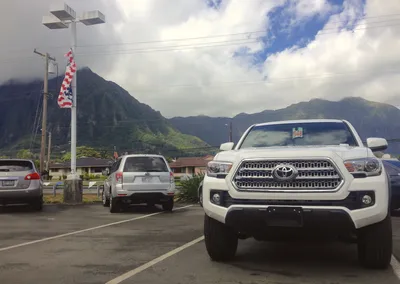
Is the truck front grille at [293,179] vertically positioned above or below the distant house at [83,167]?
above

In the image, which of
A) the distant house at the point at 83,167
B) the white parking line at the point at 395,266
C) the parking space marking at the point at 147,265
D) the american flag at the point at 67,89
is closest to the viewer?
the parking space marking at the point at 147,265

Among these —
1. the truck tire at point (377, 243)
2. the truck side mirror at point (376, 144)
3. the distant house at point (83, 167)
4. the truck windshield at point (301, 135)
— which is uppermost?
the truck windshield at point (301, 135)

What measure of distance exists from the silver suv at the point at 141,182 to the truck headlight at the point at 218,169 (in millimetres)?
6745

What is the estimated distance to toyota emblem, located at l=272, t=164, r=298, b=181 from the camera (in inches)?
200

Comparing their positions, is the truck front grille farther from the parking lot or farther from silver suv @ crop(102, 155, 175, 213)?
silver suv @ crop(102, 155, 175, 213)

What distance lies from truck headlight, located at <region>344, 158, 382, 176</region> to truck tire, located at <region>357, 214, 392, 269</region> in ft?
1.79

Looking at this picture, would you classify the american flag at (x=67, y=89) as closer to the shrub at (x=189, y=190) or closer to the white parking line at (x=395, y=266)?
the shrub at (x=189, y=190)

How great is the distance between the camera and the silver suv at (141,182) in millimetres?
12266

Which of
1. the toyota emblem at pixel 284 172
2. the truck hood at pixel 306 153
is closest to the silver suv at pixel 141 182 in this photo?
the truck hood at pixel 306 153

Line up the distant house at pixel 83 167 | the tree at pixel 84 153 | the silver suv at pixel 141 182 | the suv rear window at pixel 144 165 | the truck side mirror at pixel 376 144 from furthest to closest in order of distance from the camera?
the tree at pixel 84 153
the distant house at pixel 83 167
the suv rear window at pixel 144 165
the silver suv at pixel 141 182
the truck side mirror at pixel 376 144

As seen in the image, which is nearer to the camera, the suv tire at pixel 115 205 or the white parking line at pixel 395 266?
the white parking line at pixel 395 266

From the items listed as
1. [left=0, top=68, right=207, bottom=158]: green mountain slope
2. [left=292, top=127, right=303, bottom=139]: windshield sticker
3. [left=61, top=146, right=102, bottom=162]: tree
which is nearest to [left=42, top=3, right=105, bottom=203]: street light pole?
[left=292, top=127, right=303, bottom=139]: windshield sticker

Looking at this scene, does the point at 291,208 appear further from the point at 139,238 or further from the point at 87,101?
the point at 87,101

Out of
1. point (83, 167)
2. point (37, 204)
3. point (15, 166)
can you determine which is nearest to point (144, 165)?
point (37, 204)
